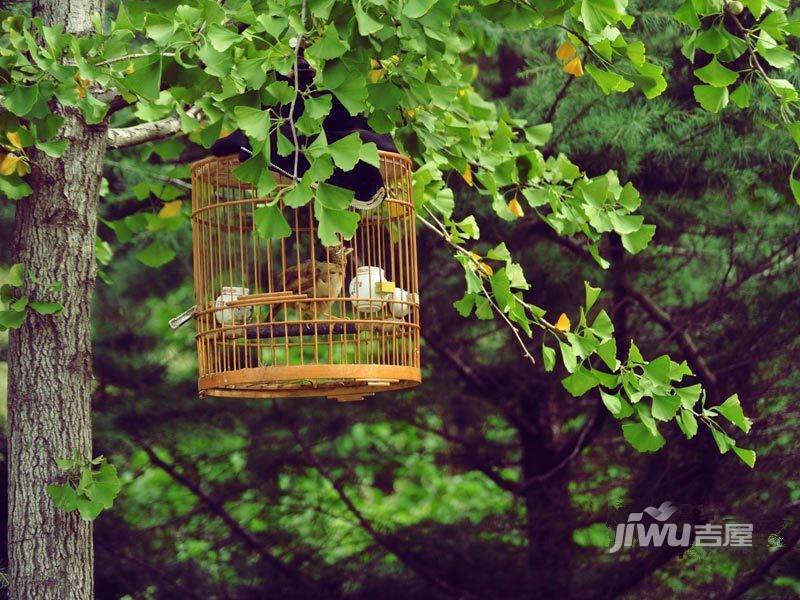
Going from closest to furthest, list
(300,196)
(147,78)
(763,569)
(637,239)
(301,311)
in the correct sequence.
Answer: (300,196), (147,78), (301,311), (637,239), (763,569)

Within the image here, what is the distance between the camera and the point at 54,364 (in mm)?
2607

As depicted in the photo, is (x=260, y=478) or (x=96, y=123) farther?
(x=260, y=478)

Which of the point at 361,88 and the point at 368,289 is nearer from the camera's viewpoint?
the point at 361,88

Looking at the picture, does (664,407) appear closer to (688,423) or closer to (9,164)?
(688,423)

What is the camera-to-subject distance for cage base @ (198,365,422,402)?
2.33 m

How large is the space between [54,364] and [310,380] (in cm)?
63

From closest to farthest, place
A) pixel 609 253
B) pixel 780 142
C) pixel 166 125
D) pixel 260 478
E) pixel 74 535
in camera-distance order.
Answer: pixel 74 535, pixel 166 125, pixel 780 142, pixel 609 253, pixel 260 478

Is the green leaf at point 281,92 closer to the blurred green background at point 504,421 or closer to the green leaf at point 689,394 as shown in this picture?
the green leaf at point 689,394

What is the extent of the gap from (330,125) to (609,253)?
1588 millimetres

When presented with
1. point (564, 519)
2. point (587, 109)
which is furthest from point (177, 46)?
point (564, 519)

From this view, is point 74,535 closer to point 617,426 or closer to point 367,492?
point 617,426

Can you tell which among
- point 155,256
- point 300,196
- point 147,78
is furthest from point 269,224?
point 155,256

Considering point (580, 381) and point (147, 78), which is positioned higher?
point (147, 78)

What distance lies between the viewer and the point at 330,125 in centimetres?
268
